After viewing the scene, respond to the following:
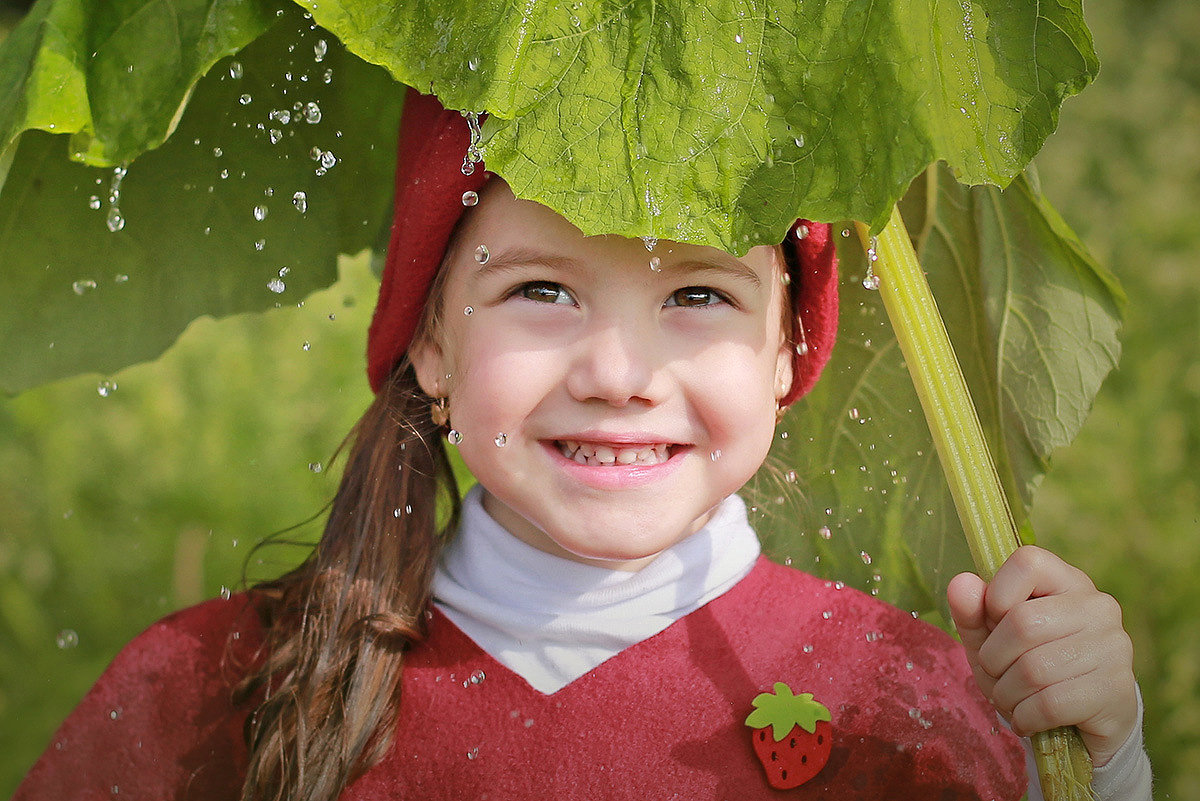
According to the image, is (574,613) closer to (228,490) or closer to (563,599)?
(563,599)

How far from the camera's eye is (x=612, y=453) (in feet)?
3.06

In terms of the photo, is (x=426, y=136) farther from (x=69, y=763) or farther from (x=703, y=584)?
(x=69, y=763)

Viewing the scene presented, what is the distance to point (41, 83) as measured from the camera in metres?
0.89

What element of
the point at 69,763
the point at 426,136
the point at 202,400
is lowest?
the point at 202,400

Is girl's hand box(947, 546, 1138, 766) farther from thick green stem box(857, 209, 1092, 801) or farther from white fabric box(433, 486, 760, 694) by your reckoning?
white fabric box(433, 486, 760, 694)

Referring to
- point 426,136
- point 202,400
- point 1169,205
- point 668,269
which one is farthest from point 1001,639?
point 1169,205

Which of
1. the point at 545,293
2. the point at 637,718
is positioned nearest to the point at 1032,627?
the point at 637,718

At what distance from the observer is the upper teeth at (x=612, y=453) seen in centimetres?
93

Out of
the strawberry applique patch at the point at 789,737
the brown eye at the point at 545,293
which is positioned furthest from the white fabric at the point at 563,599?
the brown eye at the point at 545,293

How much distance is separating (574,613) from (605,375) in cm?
23

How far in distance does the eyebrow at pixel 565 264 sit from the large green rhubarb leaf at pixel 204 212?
31cm

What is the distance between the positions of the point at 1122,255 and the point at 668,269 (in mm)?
1883

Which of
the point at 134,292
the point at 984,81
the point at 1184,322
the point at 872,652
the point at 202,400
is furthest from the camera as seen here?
the point at 1184,322

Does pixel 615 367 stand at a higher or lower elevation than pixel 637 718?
higher
